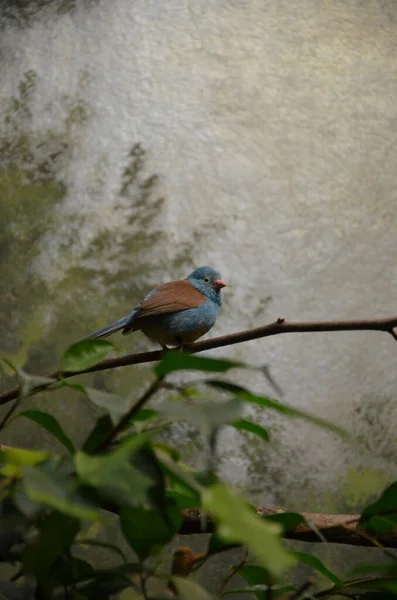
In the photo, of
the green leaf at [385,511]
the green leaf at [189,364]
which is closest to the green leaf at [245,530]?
the green leaf at [189,364]

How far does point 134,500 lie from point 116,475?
30mm

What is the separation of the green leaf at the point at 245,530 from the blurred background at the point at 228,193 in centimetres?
205

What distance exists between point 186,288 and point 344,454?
2.95ft

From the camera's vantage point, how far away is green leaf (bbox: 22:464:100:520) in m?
0.50

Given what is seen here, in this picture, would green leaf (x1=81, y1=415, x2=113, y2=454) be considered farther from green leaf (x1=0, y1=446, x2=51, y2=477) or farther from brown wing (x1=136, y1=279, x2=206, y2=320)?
brown wing (x1=136, y1=279, x2=206, y2=320)

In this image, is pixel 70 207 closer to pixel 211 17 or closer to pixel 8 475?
pixel 211 17

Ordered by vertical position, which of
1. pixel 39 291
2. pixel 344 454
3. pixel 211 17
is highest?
pixel 211 17

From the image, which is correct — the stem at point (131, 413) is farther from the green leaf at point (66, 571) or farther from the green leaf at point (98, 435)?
the green leaf at point (66, 571)

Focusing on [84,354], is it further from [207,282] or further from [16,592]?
[207,282]

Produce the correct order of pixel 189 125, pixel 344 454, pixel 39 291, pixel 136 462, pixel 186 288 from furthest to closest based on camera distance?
pixel 189 125 < pixel 39 291 < pixel 344 454 < pixel 186 288 < pixel 136 462

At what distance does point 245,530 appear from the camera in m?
0.47

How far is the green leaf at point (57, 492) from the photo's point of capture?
50 cm

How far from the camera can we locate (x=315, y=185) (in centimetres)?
294

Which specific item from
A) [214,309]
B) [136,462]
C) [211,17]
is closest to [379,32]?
[211,17]
